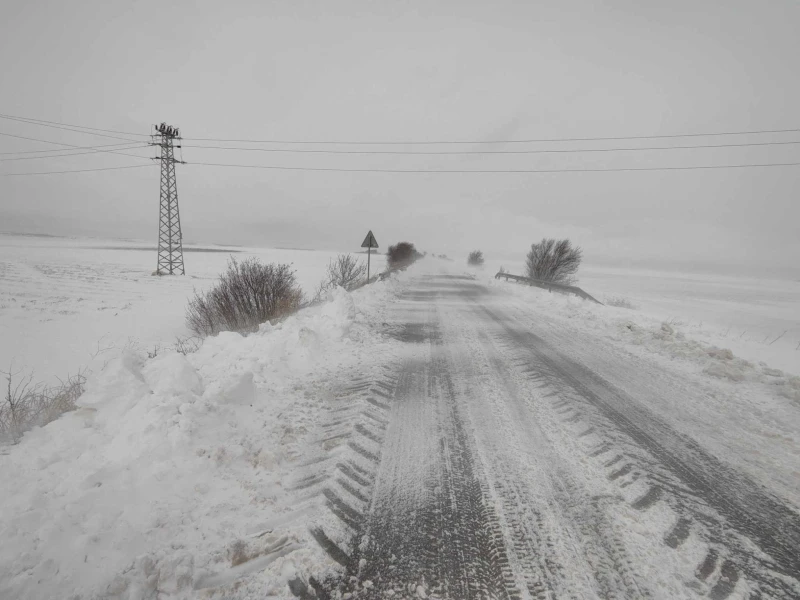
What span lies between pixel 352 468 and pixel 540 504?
146 cm

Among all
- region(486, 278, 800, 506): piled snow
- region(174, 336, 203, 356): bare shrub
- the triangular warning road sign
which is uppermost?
the triangular warning road sign

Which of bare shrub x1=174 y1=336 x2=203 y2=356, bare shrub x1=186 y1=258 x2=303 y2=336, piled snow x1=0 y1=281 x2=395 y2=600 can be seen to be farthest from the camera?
bare shrub x1=186 y1=258 x2=303 y2=336

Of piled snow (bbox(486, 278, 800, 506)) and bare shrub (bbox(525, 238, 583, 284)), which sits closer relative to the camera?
piled snow (bbox(486, 278, 800, 506))

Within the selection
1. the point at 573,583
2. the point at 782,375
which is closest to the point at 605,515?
the point at 573,583

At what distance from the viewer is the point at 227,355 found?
454 centimetres

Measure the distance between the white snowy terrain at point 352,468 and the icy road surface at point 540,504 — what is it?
2cm

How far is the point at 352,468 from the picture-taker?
263 cm

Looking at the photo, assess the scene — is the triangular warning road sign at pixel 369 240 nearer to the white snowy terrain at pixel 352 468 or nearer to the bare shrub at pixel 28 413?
the white snowy terrain at pixel 352 468

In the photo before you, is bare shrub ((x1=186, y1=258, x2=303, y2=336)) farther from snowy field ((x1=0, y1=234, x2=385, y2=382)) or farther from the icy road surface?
the icy road surface

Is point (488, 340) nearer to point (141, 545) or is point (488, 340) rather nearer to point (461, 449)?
point (461, 449)

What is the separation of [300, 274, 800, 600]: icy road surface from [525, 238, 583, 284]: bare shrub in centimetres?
1957

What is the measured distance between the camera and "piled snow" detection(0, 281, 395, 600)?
161cm

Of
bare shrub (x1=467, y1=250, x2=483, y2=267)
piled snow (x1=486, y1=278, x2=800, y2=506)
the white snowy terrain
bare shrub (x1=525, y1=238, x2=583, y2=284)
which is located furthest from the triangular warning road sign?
bare shrub (x1=467, y1=250, x2=483, y2=267)

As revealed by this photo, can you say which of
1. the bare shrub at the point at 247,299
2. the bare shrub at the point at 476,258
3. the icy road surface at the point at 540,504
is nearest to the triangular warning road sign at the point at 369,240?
the bare shrub at the point at 247,299
